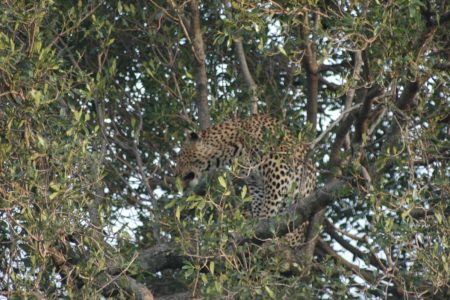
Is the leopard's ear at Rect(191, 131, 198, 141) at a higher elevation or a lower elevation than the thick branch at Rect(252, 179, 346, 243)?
higher

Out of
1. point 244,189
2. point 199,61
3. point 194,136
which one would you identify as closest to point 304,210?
point 244,189

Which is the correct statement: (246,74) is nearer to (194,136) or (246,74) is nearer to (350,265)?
(194,136)

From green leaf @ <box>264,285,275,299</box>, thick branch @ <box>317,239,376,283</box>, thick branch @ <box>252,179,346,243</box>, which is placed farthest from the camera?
thick branch @ <box>317,239,376,283</box>

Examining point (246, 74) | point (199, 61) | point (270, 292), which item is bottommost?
point (270, 292)

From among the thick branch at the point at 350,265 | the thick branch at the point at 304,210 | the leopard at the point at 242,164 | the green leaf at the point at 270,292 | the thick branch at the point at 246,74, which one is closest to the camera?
the green leaf at the point at 270,292

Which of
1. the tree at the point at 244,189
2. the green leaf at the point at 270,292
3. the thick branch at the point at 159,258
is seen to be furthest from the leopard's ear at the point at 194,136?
the green leaf at the point at 270,292

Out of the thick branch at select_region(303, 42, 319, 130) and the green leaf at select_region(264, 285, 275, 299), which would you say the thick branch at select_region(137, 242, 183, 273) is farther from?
the thick branch at select_region(303, 42, 319, 130)

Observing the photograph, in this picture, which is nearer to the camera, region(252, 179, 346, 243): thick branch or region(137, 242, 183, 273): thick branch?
region(252, 179, 346, 243): thick branch

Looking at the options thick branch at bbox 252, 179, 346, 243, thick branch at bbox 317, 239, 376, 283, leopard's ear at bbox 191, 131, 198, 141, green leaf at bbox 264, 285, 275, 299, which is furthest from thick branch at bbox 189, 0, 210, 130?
green leaf at bbox 264, 285, 275, 299

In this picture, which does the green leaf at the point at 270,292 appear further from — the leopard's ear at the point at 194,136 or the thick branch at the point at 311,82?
the leopard's ear at the point at 194,136

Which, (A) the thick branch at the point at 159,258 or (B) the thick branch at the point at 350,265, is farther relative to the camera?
(A) the thick branch at the point at 159,258

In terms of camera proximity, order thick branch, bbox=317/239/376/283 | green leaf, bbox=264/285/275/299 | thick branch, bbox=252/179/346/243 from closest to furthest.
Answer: green leaf, bbox=264/285/275/299, thick branch, bbox=252/179/346/243, thick branch, bbox=317/239/376/283

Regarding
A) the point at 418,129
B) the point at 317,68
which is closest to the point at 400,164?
the point at 418,129

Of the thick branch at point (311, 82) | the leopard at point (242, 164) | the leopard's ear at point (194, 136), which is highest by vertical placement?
the thick branch at point (311, 82)
